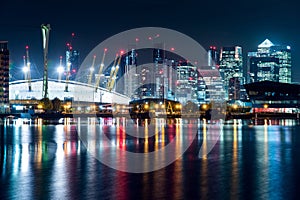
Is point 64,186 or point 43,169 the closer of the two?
point 64,186

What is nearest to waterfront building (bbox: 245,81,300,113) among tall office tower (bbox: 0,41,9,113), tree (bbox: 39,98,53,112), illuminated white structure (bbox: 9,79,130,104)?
illuminated white structure (bbox: 9,79,130,104)

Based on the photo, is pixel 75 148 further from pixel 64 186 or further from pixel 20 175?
pixel 64 186

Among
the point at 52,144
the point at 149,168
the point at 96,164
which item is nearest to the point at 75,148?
the point at 52,144

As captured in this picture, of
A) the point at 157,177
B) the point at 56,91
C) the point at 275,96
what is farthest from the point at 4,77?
the point at 157,177

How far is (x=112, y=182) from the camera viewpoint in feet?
53.0

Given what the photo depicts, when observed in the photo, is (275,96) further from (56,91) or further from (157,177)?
(157,177)

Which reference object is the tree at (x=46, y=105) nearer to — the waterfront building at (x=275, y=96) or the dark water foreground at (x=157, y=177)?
the waterfront building at (x=275, y=96)

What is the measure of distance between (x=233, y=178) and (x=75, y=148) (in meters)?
13.0

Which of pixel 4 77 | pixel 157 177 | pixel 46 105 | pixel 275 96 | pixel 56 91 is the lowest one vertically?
pixel 157 177

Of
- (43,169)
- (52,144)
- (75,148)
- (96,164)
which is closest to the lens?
(43,169)

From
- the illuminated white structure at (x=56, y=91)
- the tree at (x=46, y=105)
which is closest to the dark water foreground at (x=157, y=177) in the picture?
the tree at (x=46, y=105)

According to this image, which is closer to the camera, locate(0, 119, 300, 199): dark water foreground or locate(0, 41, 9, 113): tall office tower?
locate(0, 119, 300, 199): dark water foreground

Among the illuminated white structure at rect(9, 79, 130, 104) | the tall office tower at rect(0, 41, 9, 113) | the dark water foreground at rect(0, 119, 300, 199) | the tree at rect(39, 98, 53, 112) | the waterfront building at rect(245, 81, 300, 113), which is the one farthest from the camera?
the illuminated white structure at rect(9, 79, 130, 104)

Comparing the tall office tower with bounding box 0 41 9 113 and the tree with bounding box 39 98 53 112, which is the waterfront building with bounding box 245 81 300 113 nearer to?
the tree with bounding box 39 98 53 112
